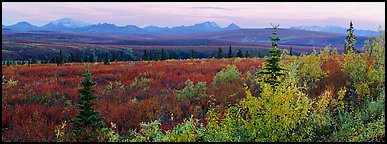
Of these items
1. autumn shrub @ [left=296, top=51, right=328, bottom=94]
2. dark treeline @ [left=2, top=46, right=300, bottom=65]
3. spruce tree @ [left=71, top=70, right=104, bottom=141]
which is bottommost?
dark treeline @ [left=2, top=46, right=300, bottom=65]

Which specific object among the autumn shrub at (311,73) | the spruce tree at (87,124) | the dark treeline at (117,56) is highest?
the autumn shrub at (311,73)

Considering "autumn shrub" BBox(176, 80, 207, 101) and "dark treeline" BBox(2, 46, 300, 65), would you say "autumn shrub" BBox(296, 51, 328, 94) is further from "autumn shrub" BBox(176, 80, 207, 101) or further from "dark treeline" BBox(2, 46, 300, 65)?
"dark treeline" BBox(2, 46, 300, 65)

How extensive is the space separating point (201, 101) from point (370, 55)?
5888 mm

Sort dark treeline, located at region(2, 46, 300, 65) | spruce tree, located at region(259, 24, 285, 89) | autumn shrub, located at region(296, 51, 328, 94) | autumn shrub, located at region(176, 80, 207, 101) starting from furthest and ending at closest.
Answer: dark treeline, located at region(2, 46, 300, 65) → autumn shrub, located at region(296, 51, 328, 94) → autumn shrub, located at region(176, 80, 207, 101) → spruce tree, located at region(259, 24, 285, 89)

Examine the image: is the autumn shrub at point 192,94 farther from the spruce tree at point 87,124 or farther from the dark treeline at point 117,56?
the dark treeline at point 117,56

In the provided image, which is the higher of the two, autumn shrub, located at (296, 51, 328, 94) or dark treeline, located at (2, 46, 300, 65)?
autumn shrub, located at (296, 51, 328, 94)

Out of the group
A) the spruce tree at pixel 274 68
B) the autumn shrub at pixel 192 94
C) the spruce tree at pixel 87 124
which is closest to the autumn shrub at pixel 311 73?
the spruce tree at pixel 274 68

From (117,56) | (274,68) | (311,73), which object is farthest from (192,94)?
(117,56)

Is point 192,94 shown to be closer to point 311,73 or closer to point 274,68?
point 274,68

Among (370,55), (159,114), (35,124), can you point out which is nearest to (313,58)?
(370,55)

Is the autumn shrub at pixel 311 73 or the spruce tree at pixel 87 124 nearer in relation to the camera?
the spruce tree at pixel 87 124

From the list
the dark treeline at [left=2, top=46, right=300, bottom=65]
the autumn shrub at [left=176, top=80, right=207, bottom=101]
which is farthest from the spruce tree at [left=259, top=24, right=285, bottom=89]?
the dark treeline at [left=2, top=46, right=300, bottom=65]

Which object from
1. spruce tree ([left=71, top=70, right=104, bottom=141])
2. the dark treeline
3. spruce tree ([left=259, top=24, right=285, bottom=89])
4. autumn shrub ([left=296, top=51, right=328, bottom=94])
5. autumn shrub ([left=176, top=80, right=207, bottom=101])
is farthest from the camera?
the dark treeline

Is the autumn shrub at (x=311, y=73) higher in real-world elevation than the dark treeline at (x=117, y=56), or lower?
higher
